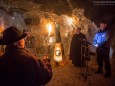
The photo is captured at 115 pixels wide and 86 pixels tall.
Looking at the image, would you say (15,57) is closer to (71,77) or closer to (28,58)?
(28,58)

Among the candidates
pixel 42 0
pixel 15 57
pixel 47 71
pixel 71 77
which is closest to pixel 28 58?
pixel 15 57

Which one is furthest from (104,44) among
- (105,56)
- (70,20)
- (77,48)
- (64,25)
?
(64,25)

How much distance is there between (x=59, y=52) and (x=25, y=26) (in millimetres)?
4838

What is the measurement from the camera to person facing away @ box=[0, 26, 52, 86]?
3.19 m

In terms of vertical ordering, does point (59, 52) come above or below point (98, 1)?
below

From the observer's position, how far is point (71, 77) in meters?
8.45

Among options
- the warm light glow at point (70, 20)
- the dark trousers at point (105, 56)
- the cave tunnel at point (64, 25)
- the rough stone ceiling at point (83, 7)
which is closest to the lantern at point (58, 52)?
the cave tunnel at point (64, 25)

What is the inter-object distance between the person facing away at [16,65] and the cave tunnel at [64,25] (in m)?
1.96

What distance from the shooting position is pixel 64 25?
42.7 ft

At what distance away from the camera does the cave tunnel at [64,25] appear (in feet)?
27.2

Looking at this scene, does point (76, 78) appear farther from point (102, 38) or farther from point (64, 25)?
point (64, 25)

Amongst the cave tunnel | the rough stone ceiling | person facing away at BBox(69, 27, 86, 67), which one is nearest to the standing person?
the cave tunnel

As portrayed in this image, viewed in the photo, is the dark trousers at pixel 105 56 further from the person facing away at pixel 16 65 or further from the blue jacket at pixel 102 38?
the person facing away at pixel 16 65

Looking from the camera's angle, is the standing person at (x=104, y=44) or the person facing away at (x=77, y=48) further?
the person facing away at (x=77, y=48)
